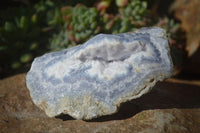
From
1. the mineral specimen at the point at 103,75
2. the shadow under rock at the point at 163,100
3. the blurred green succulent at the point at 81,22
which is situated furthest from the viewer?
the blurred green succulent at the point at 81,22

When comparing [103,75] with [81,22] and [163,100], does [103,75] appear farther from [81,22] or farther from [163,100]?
[81,22]

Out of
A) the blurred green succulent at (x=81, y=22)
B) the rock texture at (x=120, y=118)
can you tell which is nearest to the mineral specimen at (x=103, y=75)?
the rock texture at (x=120, y=118)

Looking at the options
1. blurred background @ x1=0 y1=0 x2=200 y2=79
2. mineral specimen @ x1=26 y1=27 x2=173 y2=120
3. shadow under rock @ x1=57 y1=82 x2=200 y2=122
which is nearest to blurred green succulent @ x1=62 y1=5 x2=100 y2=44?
blurred background @ x1=0 y1=0 x2=200 y2=79

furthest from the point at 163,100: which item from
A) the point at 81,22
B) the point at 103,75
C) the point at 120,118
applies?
the point at 81,22

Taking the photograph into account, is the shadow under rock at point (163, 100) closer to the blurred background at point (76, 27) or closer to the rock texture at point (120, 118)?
the rock texture at point (120, 118)

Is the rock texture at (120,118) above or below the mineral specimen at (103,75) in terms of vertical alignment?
below

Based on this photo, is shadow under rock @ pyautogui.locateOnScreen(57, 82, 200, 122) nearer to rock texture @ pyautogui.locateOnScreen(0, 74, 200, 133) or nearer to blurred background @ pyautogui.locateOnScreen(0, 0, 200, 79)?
rock texture @ pyautogui.locateOnScreen(0, 74, 200, 133)

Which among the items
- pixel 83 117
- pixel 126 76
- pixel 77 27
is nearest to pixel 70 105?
pixel 83 117
